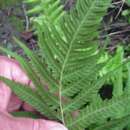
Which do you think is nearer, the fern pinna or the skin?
the fern pinna

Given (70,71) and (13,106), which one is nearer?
(70,71)

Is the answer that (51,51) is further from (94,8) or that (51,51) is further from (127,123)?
(127,123)

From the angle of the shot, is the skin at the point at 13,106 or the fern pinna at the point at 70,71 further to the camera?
the skin at the point at 13,106

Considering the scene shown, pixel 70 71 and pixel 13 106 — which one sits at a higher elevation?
pixel 70 71

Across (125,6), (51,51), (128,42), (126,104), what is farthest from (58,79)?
(125,6)
